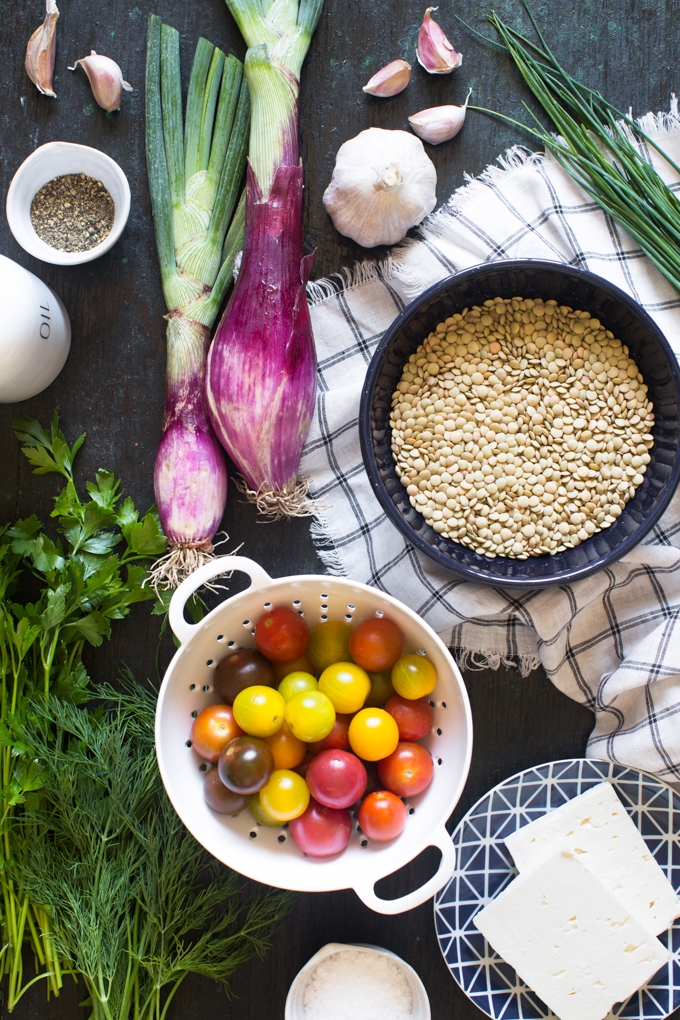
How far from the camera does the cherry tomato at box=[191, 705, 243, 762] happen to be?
1046 mm

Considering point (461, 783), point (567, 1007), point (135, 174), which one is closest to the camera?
point (461, 783)

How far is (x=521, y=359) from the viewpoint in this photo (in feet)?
3.73

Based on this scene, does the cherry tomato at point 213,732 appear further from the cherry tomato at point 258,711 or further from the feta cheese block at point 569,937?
the feta cheese block at point 569,937

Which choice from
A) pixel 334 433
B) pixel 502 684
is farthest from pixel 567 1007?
pixel 334 433

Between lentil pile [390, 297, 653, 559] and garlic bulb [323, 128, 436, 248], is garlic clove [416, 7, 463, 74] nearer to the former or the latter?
garlic bulb [323, 128, 436, 248]

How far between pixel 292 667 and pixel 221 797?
0.68 ft

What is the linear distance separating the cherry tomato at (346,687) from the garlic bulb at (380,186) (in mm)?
667

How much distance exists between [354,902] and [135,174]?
1263mm

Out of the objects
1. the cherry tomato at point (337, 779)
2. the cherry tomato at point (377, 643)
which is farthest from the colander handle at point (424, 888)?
the cherry tomato at point (377, 643)

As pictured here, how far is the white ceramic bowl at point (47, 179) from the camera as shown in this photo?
113cm

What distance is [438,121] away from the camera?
118cm

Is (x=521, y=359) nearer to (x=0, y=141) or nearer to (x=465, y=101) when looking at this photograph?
(x=465, y=101)

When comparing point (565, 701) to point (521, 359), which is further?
point (565, 701)

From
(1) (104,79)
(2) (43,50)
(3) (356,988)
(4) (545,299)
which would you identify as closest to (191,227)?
(1) (104,79)
